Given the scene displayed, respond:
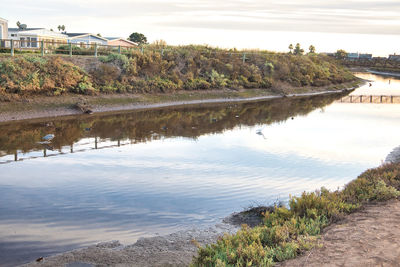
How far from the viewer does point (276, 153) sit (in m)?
16.5

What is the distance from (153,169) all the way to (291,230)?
7305 mm

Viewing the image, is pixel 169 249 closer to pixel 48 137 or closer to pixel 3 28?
pixel 48 137

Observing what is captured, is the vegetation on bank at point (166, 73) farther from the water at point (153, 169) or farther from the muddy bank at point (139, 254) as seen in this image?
the muddy bank at point (139, 254)

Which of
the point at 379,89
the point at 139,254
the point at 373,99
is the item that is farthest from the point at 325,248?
the point at 379,89

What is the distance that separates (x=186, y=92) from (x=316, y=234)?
27.1 m

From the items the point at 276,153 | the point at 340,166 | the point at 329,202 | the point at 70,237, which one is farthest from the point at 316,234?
the point at 276,153

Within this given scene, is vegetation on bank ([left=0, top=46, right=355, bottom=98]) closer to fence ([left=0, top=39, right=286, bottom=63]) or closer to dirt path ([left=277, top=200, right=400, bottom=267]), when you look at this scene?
fence ([left=0, top=39, right=286, bottom=63])

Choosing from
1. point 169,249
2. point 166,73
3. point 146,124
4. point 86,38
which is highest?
point 86,38

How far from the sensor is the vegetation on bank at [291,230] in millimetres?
6371

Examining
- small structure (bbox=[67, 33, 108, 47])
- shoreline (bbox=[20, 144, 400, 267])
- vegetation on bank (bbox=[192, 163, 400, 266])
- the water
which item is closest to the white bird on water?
the water

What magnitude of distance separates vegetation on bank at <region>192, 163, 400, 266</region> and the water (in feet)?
6.37

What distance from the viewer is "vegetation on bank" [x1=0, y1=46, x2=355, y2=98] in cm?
2561

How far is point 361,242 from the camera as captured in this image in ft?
22.9

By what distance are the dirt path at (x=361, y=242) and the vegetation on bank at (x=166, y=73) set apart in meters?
20.7
